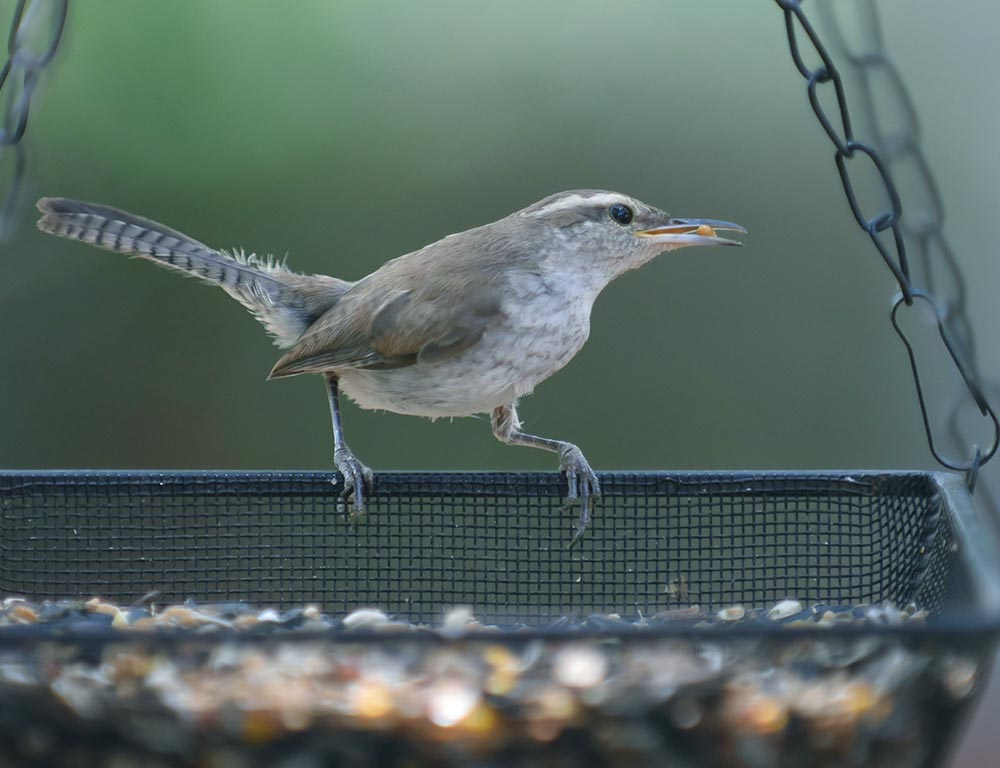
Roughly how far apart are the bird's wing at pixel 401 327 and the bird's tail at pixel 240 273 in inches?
12.1

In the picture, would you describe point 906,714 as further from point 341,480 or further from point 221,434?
point 221,434

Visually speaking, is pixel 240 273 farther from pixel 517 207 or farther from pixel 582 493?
pixel 517 207

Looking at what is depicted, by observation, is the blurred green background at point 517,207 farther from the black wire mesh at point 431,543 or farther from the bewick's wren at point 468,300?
the black wire mesh at point 431,543

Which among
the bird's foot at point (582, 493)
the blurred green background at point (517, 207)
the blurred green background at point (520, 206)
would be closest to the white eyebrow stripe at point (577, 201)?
the bird's foot at point (582, 493)

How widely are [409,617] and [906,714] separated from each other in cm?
139

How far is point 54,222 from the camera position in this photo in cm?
313

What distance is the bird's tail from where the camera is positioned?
10.9 feet

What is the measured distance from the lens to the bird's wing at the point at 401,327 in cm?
309

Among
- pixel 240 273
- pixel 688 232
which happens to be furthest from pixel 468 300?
pixel 240 273

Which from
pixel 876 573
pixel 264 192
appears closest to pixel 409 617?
pixel 876 573

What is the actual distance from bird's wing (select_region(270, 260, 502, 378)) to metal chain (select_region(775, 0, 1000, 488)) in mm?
1098

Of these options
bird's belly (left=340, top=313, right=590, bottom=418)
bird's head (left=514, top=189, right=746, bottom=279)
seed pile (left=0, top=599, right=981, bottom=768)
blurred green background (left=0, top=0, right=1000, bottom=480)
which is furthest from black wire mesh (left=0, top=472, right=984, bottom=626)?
blurred green background (left=0, top=0, right=1000, bottom=480)

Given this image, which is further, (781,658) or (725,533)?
(725,533)

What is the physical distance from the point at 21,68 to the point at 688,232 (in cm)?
167
